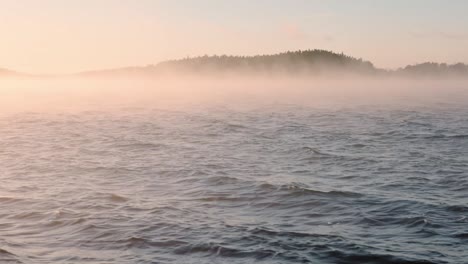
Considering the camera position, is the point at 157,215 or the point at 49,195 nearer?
the point at 157,215

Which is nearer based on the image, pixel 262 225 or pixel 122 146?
pixel 262 225

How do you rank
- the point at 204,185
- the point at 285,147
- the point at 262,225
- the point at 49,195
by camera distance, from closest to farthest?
1. the point at 262,225
2. the point at 49,195
3. the point at 204,185
4. the point at 285,147

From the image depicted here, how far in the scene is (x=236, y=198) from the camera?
23.7 m

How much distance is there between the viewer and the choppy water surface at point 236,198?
17219mm

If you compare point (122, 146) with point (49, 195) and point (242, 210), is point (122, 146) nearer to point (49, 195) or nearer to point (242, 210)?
point (49, 195)

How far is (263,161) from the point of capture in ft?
108

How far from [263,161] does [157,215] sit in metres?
12.6

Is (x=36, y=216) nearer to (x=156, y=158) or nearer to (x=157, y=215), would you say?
(x=157, y=215)

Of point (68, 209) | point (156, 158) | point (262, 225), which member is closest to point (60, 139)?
point (156, 158)

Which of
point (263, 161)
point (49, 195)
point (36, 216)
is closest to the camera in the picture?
point (36, 216)

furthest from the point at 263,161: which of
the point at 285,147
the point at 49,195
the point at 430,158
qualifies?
the point at 49,195

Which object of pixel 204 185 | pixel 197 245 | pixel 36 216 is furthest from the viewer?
pixel 204 185

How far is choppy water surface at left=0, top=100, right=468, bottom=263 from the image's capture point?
17.2 meters

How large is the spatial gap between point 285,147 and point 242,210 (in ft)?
56.1
